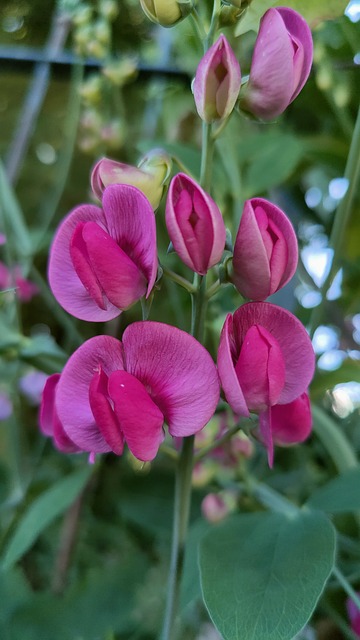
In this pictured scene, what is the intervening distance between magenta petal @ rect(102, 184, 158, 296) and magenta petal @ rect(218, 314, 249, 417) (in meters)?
0.03

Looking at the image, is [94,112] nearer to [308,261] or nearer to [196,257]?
[308,261]

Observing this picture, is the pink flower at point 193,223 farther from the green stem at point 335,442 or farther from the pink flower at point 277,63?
the green stem at point 335,442

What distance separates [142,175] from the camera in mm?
249

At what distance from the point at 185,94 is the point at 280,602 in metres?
0.61

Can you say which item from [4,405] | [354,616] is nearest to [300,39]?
[354,616]

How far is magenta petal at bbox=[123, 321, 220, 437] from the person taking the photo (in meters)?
0.23

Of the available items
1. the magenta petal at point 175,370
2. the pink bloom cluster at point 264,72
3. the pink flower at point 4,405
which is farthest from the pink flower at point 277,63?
the pink flower at point 4,405

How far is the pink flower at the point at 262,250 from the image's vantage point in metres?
0.24

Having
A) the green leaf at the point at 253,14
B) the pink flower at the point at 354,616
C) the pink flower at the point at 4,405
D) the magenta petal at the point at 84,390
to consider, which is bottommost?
the pink flower at the point at 4,405

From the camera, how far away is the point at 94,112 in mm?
607

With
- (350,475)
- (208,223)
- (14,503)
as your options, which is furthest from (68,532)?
(208,223)

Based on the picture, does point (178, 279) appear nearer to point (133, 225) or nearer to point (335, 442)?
point (133, 225)

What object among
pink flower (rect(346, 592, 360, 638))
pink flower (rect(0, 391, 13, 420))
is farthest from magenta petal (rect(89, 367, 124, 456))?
pink flower (rect(0, 391, 13, 420))

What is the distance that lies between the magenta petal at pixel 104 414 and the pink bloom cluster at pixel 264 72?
0.11m
